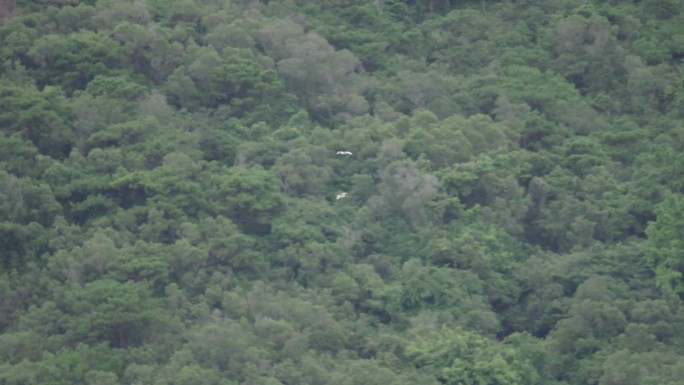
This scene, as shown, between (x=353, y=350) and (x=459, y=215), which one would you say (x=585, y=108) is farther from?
(x=353, y=350)

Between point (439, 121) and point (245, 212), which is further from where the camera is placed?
point (439, 121)

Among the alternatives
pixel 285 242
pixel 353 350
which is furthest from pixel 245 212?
pixel 353 350

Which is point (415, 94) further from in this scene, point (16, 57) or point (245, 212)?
point (16, 57)

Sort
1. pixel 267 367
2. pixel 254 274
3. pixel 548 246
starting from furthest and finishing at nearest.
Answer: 1. pixel 548 246
2. pixel 254 274
3. pixel 267 367

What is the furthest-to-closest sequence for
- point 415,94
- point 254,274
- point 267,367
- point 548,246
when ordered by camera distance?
point 415,94 < point 548,246 < point 254,274 < point 267,367

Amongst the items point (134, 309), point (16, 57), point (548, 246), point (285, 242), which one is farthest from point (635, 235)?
point (16, 57)

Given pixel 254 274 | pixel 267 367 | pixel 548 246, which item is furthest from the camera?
pixel 548 246
